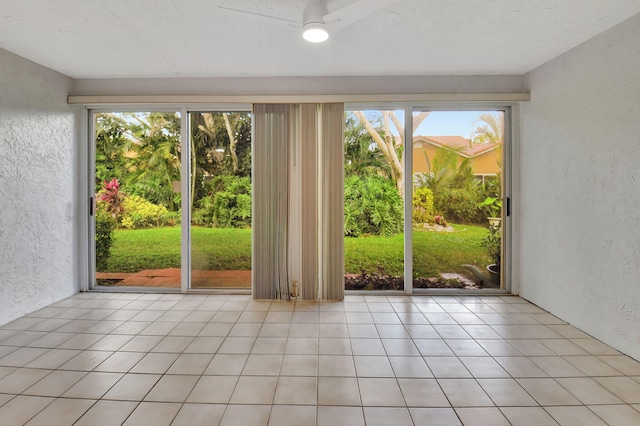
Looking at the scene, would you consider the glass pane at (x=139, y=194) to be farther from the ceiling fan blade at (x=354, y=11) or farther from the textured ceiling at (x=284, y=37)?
the ceiling fan blade at (x=354, y=11)

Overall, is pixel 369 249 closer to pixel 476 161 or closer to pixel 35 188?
pixel 476 161

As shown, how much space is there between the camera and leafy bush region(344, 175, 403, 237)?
384 centimetres

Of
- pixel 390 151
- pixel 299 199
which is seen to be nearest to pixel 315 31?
pixel 299 199

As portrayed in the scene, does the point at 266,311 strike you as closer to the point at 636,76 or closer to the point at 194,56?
the point at 194,56

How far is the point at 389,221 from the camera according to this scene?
12.6 ft

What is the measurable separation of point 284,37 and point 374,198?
1967mm

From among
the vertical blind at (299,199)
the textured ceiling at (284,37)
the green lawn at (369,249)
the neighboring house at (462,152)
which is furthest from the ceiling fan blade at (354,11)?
the green lawn at (369,249)

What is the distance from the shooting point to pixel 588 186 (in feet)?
9.03

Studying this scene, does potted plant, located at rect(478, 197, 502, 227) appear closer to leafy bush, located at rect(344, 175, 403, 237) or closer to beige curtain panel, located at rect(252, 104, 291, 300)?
leafy bush, located at rect(344, 175, 403, 237)

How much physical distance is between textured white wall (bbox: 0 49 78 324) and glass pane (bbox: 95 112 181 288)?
0.94ft

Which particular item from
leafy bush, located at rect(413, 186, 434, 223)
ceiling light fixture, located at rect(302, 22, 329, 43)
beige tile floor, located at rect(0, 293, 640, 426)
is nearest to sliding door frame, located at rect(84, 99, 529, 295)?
leafy bush, located at rect(413, 186, 434, 223)

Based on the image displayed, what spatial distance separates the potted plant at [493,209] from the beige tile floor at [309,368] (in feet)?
3.31

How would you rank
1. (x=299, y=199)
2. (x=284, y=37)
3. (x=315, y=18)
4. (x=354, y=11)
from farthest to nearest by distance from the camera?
(x=299, y=199), (x=284, y=37), (x=315, y=18), (x=354, y=11)

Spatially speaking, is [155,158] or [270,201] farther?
[155,158]
